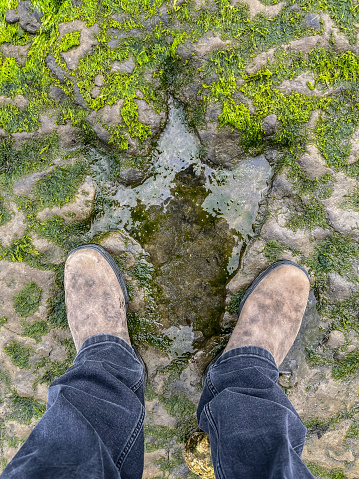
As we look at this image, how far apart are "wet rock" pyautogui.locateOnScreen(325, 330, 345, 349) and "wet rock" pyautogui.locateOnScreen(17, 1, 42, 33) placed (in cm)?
282

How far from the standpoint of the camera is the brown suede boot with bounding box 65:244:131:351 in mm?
2104

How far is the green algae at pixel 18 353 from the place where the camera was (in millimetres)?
2295

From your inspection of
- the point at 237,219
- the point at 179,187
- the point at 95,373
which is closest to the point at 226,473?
the point at 95,373

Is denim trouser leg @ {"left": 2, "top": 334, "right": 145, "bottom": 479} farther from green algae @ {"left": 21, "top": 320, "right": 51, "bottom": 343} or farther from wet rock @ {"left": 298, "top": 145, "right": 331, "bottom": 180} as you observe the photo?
wet rock @ {"left": 298, "top": 145, "right": 331, "bottom": 180}

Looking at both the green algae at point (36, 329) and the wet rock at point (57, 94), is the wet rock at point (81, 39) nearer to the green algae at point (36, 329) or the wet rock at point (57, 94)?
the wet rock at point (57, 94)

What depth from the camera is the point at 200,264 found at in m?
2.29

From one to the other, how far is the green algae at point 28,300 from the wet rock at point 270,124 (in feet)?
6.16

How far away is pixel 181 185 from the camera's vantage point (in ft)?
7.43

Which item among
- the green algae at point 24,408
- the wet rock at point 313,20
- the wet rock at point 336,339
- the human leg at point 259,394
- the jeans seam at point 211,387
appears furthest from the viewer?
the green algae at point 24,408

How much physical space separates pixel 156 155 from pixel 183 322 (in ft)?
3.89

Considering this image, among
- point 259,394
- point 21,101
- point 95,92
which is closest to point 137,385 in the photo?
point 259,394

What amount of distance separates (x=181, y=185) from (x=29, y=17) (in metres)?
1.45

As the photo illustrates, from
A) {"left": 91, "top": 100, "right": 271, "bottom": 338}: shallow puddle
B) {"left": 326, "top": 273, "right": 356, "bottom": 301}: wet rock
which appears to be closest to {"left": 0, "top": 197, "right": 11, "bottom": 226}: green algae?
{"left": 91, "top": 100, "right": 271, "bottom": 338}: shallow puddle

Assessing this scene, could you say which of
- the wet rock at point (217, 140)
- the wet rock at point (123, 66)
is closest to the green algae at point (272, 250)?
the wet rock at point (217, 140)
